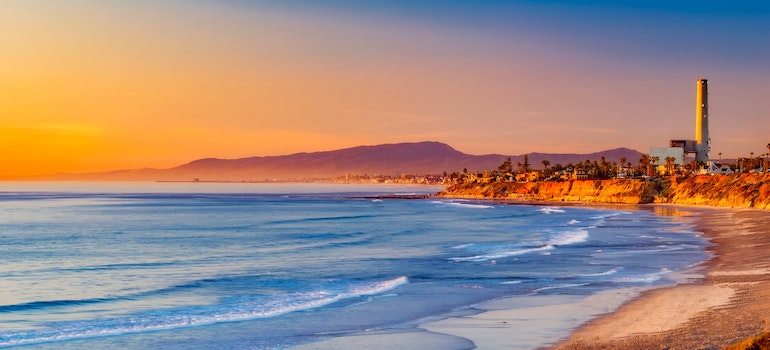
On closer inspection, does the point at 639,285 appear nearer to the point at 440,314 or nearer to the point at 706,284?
the point at 706,284

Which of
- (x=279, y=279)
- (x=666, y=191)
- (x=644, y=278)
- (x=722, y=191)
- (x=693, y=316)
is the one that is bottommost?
(x=279, y=279)

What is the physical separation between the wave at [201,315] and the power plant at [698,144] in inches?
5974

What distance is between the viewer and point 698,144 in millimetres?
176875

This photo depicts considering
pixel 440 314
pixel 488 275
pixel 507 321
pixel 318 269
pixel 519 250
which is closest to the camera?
pixel 507 321

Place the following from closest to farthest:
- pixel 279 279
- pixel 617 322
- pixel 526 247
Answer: pixel 617 322, pixel 279 279, pixel 526 247

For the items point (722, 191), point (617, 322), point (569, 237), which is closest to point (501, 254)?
point (569, 237)

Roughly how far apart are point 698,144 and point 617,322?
17279cm

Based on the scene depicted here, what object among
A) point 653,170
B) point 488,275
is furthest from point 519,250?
point 653,170

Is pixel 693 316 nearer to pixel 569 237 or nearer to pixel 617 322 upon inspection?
pixel 617 322

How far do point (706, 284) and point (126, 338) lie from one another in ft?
60.9

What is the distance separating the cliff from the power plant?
25.9 metres

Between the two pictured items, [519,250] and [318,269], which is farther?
[519,250]

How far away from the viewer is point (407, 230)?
65.6m

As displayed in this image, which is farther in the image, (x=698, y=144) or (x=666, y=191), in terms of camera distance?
(x=698, y=144)
